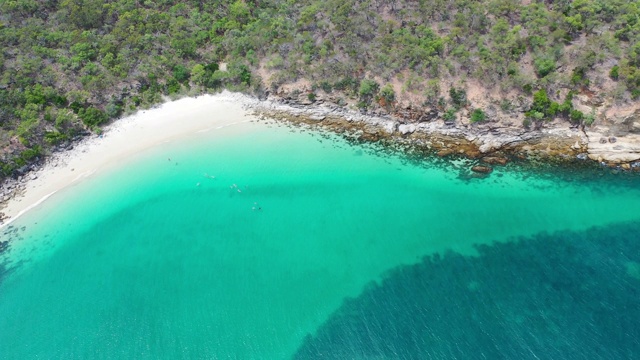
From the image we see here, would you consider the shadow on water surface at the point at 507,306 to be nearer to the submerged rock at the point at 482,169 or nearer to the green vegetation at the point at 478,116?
the submerged rock at the point at 482,169

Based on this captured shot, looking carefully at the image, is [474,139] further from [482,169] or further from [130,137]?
[130,137]

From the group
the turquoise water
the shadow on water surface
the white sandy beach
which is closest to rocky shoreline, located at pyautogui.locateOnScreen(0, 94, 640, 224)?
the white sandy beach

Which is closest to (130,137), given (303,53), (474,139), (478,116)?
(303,53)

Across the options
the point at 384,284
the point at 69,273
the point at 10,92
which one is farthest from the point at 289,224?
the point at 10,92

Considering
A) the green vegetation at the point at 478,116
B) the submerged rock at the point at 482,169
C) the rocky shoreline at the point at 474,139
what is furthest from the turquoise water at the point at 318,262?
the green vegetation at the point at 478,116

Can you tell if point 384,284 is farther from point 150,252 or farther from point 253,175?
point 150,252

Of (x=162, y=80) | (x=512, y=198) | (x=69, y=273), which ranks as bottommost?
(x=69, y=273)
